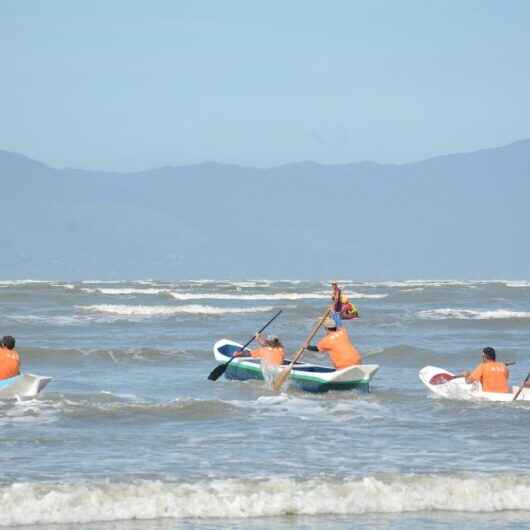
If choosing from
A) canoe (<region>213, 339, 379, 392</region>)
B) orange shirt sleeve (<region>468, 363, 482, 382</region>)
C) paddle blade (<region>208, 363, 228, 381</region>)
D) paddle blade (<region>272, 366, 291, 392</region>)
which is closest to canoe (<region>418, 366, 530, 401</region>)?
orange shirt sleeve (<region>468, 363, 482, 382</region>)

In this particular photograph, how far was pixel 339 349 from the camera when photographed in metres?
19.4

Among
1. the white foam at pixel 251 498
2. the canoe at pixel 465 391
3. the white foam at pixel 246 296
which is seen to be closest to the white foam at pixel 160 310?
the white foam at pixel 246 296

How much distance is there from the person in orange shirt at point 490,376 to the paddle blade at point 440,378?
1.05m

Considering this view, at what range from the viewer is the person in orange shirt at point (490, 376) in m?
17.6

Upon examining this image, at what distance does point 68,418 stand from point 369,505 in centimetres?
563

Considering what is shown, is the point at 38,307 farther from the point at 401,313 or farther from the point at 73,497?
the point at 73,497

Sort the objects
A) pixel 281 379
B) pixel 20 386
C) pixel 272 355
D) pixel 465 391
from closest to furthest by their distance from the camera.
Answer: pixel 20 386, pixel 465 391, pixel 281 379, pixel 272 355

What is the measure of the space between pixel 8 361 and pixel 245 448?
491 cm

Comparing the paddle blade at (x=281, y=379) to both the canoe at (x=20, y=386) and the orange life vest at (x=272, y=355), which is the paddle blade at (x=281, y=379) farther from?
the canoe at (x=20, y=386)

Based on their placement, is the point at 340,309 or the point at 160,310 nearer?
the point at 340,309

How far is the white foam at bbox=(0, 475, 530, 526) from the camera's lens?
10711mm

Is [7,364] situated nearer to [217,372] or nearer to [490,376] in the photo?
[217,372]

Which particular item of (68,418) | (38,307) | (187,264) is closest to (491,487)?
(68,418)

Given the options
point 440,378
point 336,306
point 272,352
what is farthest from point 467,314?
point 440,378
